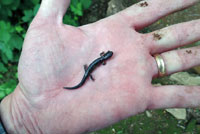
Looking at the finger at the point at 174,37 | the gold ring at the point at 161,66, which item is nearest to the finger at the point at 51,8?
the finger at the point at 174,37

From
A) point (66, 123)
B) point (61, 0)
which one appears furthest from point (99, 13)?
point (66, 123)

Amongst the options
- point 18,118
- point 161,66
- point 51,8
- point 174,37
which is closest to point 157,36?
point 174,37

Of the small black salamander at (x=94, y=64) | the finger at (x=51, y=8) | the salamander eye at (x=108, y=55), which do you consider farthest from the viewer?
the salamander eye at (x=108, y=55)

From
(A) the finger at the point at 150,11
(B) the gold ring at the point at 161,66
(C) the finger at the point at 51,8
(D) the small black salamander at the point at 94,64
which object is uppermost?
(C) the finger at the point at 51,8

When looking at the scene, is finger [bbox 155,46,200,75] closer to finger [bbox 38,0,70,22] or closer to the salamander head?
the salamander head

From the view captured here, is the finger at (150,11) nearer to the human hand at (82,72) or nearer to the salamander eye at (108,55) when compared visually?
the human hand at (82,72)

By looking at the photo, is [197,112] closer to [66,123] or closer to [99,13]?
[66,123]

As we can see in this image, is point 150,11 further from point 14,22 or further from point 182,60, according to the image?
point 14,22
